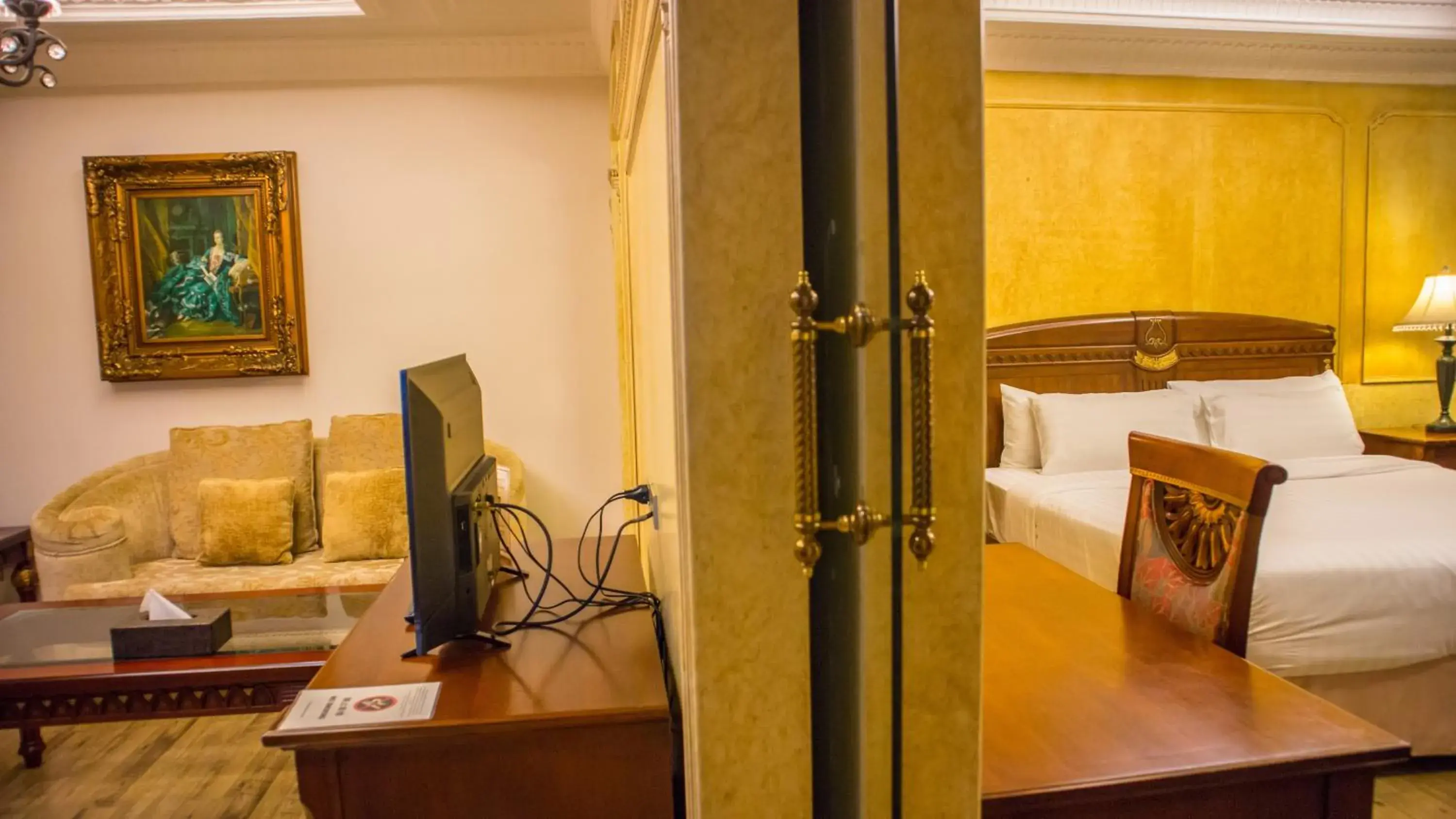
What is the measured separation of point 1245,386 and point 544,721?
3932 mm

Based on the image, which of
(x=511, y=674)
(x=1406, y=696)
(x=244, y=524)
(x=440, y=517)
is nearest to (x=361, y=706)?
(x=511, y=674)

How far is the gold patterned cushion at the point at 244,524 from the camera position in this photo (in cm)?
346

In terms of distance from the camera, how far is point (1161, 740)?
106 cm

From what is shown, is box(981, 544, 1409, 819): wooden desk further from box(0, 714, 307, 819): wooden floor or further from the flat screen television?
box(0, 714, 307, 819): wooden floor

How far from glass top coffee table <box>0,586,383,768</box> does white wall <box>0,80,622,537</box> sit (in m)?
1.77

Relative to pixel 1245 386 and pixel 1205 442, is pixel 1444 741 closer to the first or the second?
pixel 1205 442

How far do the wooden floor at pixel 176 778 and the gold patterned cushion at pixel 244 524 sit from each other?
0.66 metres

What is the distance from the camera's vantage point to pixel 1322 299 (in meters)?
4.51

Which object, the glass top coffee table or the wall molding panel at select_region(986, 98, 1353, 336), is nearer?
the glass top coffee table

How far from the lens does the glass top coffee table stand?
2111 millimetres

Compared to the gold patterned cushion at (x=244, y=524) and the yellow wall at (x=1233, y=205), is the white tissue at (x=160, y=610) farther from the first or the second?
the yellow wall at (x=1233, y=205)

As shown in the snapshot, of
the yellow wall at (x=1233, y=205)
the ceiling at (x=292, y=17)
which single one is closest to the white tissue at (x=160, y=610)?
the ceiling at (x=292, y=17)

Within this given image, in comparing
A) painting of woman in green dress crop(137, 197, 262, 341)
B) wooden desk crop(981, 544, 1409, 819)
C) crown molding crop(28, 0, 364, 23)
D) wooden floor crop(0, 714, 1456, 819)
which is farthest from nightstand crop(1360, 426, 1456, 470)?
painting of woman in green dress crop(137, 197, 262, 341)

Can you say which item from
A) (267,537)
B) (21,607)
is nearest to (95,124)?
(267,537)
